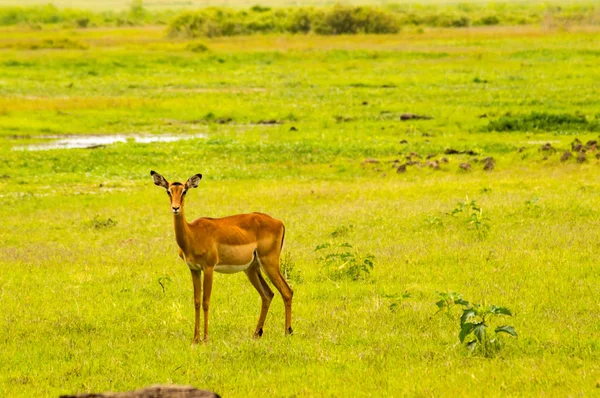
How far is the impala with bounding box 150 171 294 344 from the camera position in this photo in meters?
9.97

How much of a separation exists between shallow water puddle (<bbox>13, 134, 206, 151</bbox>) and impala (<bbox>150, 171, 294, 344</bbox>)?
67.2ft

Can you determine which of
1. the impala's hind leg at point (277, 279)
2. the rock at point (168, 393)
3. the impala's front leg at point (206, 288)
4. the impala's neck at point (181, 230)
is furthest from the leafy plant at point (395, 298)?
the rock at point (168, 393)

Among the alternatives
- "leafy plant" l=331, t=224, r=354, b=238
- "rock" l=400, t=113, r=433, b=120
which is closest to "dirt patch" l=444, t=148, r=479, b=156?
"rock" l=400, t=113, r=433, b=120

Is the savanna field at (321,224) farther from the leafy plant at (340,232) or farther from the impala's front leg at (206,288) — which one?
the impala's front leg at (206,288)

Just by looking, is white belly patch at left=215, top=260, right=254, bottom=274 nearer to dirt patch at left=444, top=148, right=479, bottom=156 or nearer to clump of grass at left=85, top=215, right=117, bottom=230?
clump of grass at left=85, top=215, right=117, bottom=230

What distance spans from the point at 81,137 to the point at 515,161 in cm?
1565

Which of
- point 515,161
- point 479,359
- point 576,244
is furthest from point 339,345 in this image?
point 515,161

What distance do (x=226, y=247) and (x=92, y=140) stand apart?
23727 millimetres

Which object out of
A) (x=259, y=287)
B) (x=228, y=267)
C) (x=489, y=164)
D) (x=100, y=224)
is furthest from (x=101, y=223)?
(x=489, y=164)

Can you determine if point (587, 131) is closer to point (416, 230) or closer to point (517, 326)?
point (416, 230)

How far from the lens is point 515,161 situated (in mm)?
25469

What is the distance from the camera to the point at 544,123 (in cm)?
3164

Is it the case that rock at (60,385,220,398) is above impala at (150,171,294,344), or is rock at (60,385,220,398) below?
above

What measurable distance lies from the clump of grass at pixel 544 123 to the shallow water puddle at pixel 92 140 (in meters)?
9.88
